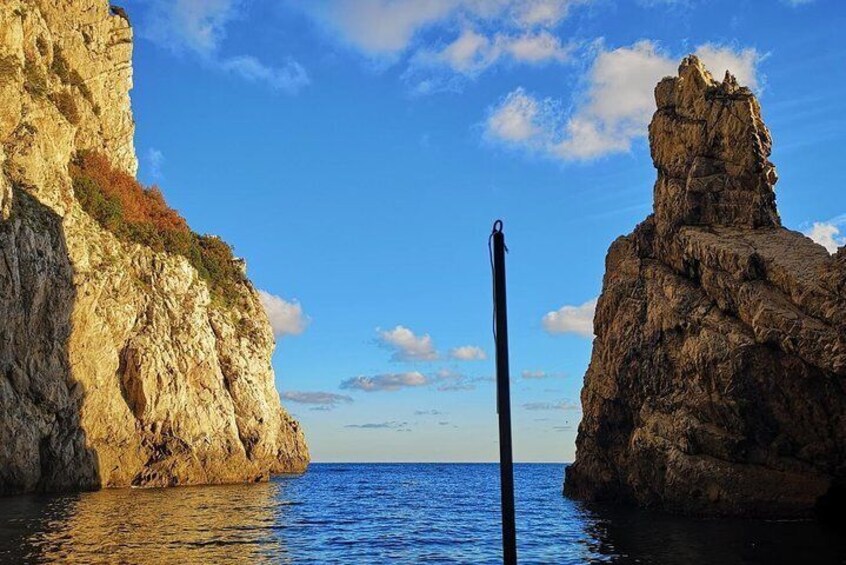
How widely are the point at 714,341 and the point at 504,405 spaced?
3054 centimetres

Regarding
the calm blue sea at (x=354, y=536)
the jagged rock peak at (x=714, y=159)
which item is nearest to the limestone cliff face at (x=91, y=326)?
the calm blue sea at (x=354, y=536)

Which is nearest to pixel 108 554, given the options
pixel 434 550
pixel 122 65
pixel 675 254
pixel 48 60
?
pixel 434 550

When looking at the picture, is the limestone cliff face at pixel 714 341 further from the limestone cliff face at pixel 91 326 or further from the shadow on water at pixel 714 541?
the limestone cliff face at pixel 91 326

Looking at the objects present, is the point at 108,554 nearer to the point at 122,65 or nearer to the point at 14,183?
the point at 14,183

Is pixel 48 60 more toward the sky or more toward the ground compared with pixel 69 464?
more toward the sky

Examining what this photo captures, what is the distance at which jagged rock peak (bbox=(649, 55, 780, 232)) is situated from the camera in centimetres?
4212

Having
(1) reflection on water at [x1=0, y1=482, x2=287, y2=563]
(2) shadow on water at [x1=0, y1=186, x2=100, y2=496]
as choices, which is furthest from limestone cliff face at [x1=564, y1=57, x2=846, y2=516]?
(2) shadow on water at [x1=0, y1=186, x2=100, y2=496]

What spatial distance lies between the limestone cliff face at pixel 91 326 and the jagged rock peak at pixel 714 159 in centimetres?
4401

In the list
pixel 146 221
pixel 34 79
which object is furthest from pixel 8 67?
pixel 146 221

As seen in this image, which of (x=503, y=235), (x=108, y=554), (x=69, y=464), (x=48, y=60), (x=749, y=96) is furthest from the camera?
(x=48, y=60)

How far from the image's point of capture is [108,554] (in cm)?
2580

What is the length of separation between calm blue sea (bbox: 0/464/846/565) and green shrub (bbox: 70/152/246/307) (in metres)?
31.4

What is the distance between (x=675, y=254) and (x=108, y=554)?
35.1 meters

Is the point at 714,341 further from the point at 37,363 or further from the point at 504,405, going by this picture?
the point at 37,363
